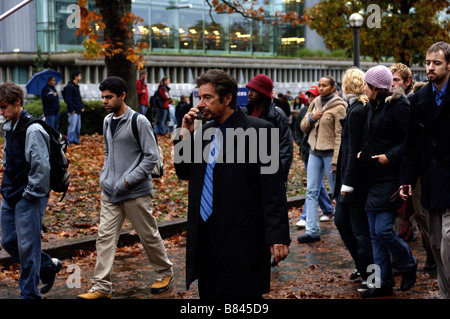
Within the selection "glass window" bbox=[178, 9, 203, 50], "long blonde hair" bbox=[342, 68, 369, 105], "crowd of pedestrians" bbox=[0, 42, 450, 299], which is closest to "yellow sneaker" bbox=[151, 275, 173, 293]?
"crowd of pedestrians" bbox=[0, 42, 450, 299]

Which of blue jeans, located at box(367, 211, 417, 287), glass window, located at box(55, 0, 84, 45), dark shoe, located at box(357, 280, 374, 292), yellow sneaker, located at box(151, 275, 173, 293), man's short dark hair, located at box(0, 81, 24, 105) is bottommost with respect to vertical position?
yellow sneaker, located at box(151, 275, 173, 293)

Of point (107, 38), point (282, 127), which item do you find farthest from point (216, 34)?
point (282, 127)

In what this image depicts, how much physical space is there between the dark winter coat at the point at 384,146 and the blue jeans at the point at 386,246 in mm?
107

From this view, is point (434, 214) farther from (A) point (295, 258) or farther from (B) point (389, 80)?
(A) point (295, 258)

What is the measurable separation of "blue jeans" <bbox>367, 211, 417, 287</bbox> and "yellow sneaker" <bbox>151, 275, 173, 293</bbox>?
2.03 metres

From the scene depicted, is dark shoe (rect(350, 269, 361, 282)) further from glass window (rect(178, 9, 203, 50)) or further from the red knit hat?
glass window (rect(178, 9, 203, 50))

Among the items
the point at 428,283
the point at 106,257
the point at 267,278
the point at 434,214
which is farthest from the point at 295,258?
the point at 267,278

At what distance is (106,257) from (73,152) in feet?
35.9

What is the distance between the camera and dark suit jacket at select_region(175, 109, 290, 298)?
4.39 m

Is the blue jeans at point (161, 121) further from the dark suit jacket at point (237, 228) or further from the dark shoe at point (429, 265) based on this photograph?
the dark suit jacket at point (237, 228)

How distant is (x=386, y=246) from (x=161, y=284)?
2.22 m

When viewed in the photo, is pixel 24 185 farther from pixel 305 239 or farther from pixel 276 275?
pixel 305 239

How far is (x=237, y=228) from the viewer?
4391 millimetres

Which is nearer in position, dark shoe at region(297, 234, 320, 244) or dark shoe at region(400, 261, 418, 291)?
dark shoe at region(400, 261, 418, 291)
